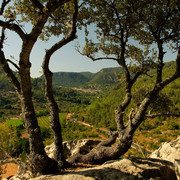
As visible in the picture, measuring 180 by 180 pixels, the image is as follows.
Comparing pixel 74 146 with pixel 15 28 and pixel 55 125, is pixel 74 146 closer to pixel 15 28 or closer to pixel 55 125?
pixel 55 125

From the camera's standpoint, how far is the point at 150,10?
721 centimetres

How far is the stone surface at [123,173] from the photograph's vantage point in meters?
3.78

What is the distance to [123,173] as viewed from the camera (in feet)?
13.3

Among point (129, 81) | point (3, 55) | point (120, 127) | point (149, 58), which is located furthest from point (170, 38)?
point (3, 55)

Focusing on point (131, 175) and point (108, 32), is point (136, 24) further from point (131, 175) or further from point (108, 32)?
point (131, 175)

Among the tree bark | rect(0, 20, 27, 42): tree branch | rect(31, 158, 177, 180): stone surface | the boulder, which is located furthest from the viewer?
the boulder

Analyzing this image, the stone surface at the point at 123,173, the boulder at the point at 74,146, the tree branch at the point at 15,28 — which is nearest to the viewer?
the tree branch at the point at 15,28

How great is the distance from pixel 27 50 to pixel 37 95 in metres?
192

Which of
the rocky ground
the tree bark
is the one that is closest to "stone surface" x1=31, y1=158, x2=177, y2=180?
the rocky ground

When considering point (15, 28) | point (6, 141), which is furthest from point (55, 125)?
point (6, 141)

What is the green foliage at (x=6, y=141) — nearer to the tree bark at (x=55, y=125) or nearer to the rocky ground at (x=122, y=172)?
the rocky ground at (x=122, y=172)

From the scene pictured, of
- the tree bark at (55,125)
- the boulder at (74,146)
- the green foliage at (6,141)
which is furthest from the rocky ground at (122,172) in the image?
the boulder at (74,146)

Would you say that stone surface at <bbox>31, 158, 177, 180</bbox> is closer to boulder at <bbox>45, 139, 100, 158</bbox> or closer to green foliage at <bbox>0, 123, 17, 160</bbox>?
green foliage at <bbox>0, 123, 17, 160</bbox>

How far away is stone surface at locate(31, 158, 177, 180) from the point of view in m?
3.78
